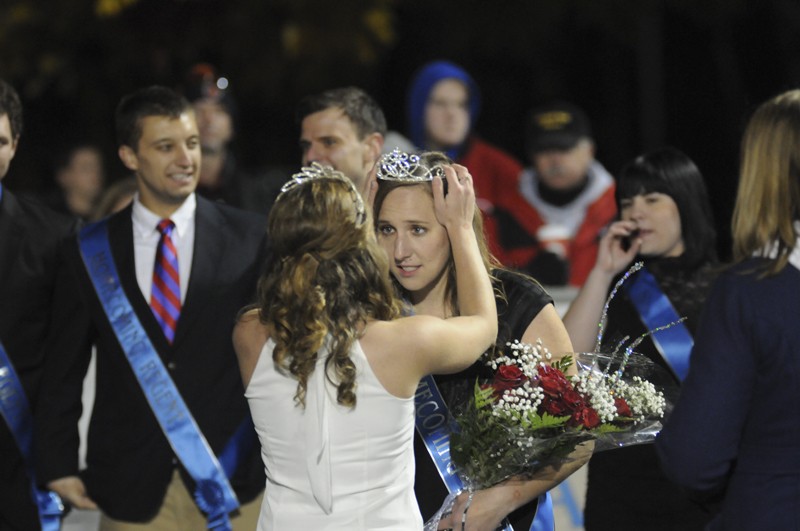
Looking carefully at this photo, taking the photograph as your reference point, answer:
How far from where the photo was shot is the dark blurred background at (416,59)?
10359mm

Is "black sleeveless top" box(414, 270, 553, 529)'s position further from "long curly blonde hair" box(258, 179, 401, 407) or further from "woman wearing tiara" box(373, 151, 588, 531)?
"long curly blonde hair" box(258, 179, 401, 407)

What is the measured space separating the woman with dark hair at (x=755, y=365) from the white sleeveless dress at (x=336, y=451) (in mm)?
629

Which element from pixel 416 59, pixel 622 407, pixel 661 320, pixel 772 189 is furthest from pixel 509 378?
pixel 416 59

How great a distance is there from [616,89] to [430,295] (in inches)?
314

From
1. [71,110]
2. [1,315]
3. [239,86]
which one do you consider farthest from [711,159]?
[1,315]

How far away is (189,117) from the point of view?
4859 millimetres

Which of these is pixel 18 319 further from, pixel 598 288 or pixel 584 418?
pixel 584 418

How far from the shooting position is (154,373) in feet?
14.7

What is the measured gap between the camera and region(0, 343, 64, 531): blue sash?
4578 mm

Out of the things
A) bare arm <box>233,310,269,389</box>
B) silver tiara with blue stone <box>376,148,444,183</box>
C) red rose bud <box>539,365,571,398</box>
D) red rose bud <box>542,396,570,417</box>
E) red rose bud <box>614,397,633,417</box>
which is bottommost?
red rose bud <box>614,397,633,417</box>

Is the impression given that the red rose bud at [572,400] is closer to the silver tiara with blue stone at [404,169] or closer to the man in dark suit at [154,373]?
the silver tiara with blue stone at [404,169]

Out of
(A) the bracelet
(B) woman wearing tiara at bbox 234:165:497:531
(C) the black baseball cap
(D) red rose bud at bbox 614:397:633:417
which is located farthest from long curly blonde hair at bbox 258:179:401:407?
(C) the black baseball cap

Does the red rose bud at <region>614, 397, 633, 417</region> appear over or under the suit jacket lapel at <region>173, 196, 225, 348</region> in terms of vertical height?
under

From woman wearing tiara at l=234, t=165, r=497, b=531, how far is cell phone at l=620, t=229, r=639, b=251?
4.64 ft
